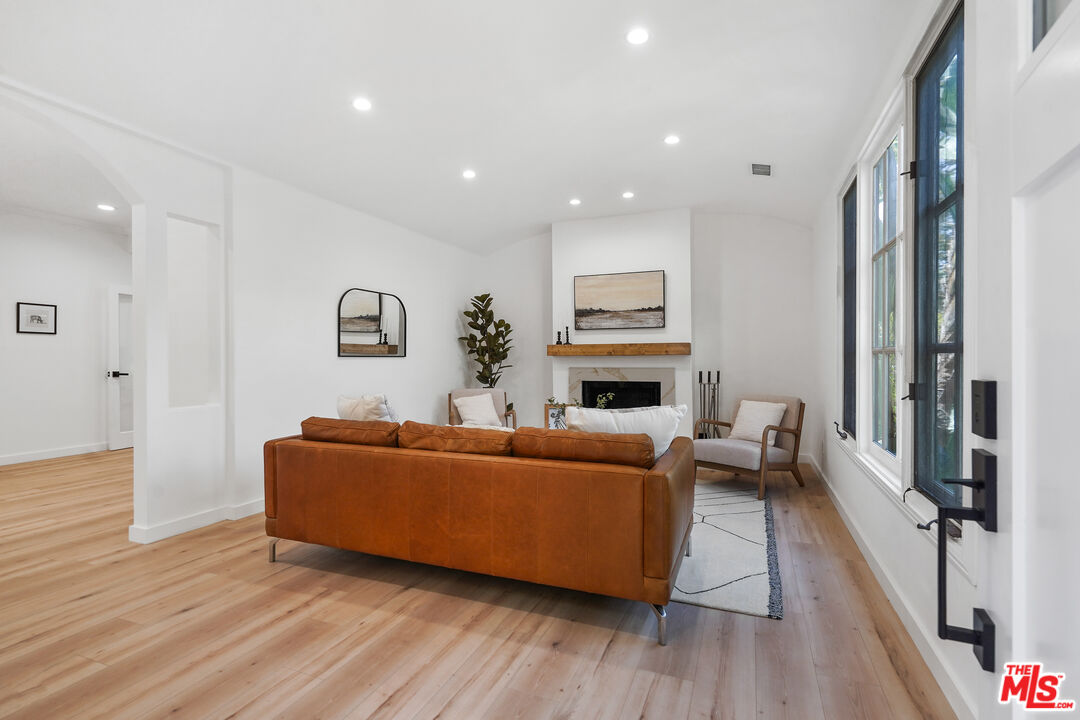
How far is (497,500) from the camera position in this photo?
2.47m

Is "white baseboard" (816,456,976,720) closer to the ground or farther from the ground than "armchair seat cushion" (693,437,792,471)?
closer to the ground

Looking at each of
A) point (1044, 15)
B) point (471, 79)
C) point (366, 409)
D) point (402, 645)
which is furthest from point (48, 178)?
point (1044, 15)

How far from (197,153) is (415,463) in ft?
9.28

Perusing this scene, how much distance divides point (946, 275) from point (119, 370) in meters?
8.19

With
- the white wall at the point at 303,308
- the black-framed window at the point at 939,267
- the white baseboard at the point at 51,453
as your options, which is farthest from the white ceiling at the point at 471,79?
the white baseboard at the point at 51,453

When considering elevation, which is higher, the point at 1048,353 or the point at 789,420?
the point at 1048,353

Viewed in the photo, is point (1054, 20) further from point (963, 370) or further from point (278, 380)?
point (278, 380)

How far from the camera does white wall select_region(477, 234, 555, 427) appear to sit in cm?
685

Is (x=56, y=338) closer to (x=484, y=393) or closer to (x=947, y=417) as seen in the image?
(x=484, y=393)

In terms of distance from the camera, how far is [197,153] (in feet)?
12.0

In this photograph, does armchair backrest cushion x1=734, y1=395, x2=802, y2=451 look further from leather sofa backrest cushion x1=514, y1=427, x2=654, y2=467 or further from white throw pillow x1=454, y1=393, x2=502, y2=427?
leather sofa backrest cushion x1=514, y1=427, x2=654, y2=467

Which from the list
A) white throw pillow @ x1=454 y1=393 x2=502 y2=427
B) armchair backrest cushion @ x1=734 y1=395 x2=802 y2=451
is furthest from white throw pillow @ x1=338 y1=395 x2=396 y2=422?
armchair backrest cushion @ x1=734 y1=395 x2=802 y2=451

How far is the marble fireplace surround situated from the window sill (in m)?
2.55

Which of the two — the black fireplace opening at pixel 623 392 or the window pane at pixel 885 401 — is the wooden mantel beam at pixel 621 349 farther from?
the window pane at pixel 885 401
